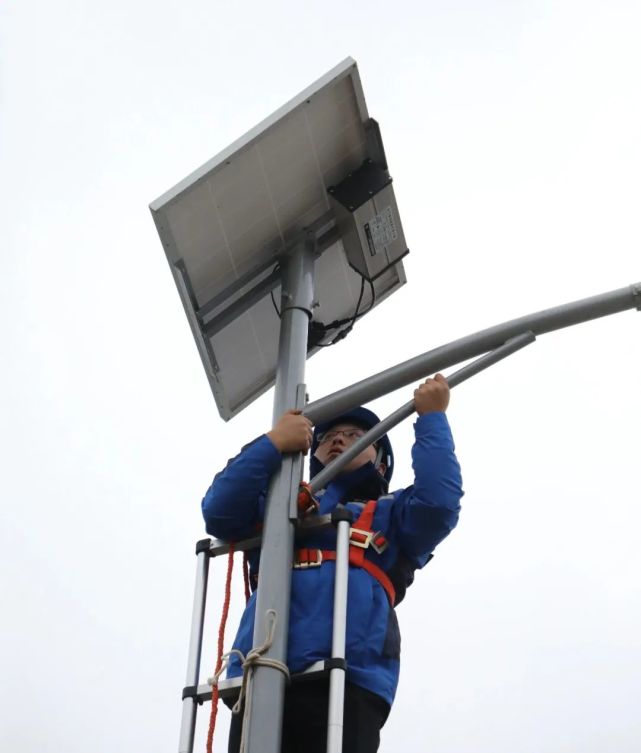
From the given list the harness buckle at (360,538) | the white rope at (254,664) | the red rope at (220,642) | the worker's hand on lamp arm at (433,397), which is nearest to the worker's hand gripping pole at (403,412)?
the worker's hand on lamp arm at (433,397)

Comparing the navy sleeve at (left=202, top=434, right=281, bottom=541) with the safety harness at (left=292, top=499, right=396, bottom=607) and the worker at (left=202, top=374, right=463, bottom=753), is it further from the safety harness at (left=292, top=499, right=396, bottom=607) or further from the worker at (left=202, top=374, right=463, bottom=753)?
the safety harness at (left=292, top=499, right=396, bottom=607)

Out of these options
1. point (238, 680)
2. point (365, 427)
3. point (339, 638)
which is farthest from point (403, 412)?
point (238, 680)

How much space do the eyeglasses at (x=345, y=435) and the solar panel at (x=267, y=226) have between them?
1.64ft

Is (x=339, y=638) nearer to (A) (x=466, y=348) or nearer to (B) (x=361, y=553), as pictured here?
(B) (x=361, y=553)

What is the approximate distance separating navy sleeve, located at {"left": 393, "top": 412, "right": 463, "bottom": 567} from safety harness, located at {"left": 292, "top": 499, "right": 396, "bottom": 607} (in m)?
0.14

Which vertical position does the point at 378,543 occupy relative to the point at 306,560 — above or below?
above

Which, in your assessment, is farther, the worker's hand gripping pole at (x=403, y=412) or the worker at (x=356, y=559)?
the worker's hand gripping pole at (x=403, y=412)

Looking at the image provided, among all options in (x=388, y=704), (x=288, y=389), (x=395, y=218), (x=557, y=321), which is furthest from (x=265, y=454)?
(x=395, y=218)

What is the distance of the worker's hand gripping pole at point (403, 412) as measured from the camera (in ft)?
16.1

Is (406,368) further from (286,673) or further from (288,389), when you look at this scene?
(286,673)

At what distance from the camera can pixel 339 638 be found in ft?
14.0

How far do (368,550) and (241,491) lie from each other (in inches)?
25.9

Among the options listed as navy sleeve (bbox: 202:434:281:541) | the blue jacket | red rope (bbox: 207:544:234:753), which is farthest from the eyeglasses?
red rope (bbox: 207:544:234:753)

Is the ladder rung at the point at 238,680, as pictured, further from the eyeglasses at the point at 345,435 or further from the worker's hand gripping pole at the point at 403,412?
the eyeglasses at the point at 345,435
